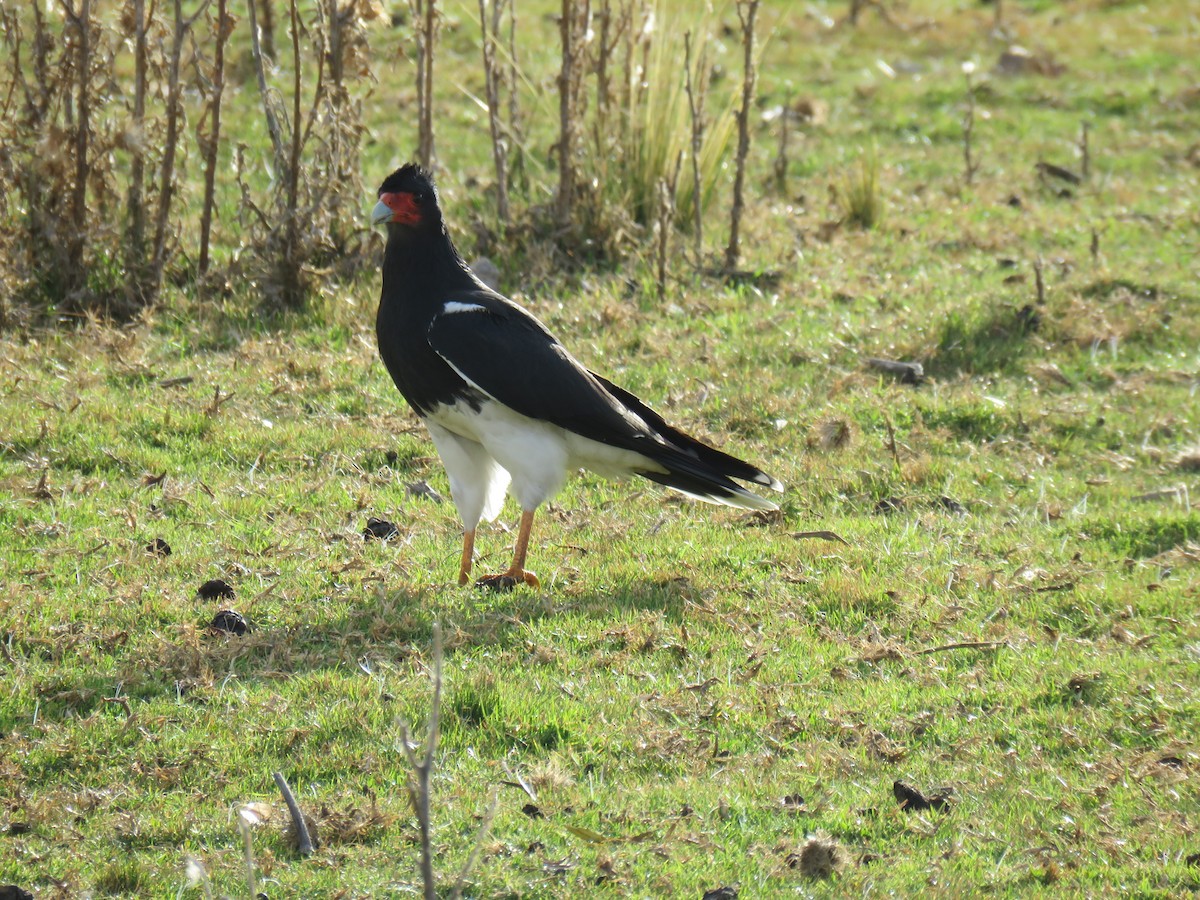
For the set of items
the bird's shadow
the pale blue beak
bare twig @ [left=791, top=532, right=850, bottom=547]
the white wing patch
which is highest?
the pale blue beak

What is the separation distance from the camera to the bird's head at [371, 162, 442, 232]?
20.7 feet

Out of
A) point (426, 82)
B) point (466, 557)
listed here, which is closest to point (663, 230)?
point (426, 82)

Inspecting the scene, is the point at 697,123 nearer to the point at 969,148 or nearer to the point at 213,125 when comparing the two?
the point at 213,125

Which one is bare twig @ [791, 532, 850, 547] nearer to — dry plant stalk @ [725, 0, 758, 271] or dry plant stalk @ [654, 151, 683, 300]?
dry plant stalk @ [654, 151, 683, 300]

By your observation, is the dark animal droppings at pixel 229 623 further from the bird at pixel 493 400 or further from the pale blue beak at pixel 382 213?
the pale blue beak at pixel 382 213

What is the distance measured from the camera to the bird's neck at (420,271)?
6.19m

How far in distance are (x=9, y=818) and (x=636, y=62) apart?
25.2ft

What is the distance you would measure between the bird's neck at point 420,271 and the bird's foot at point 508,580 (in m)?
1.13

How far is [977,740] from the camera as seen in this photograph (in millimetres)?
4926

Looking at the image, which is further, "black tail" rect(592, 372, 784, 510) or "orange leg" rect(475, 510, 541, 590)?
"black tail" rect(592, 372, 784, 510)

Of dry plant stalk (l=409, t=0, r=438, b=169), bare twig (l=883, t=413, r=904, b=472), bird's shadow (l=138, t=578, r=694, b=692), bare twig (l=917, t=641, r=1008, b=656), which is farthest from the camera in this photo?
dry plant stalk (l=409, t=0, r=438, b=169)

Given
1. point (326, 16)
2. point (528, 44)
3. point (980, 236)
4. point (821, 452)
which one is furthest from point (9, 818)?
point (528, 44)

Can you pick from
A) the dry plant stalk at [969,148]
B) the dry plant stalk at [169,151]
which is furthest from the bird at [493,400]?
the dry plant stalk at [969,148]

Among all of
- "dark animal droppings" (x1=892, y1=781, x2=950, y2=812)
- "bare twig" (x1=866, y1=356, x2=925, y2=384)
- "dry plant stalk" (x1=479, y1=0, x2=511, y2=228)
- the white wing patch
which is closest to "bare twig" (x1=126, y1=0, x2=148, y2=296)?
"dry plant stalk" (x1=479, y1=0, x2=511, y2=228)
